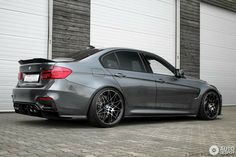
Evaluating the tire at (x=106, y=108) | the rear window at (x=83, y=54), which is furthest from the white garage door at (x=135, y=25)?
the tire at (x=106, y=108)

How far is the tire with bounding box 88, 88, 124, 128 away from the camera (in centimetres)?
594

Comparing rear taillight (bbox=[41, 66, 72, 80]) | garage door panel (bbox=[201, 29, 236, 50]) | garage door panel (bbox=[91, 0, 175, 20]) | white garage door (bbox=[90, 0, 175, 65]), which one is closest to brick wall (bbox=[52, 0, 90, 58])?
white garage door (bbox=[90, 0, 175, 65])

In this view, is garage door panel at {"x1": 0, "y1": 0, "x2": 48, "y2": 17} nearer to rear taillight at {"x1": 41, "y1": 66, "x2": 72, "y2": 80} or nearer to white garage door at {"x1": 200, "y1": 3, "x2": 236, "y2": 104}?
rear taillight at {"x1": 41, "y1": 66, "x2": 72, "y2": 80}

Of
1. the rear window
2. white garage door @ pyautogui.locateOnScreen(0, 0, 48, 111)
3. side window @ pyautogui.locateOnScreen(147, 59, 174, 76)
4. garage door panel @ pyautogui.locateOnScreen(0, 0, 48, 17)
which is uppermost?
garage door panel @ pyautogui.locateOnScreen(0, 0, 48, 17)

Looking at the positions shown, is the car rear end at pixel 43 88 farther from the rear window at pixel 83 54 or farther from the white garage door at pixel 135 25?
the white garage door at pixel 135 25

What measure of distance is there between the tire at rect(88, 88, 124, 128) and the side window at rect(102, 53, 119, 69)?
17.7 inches

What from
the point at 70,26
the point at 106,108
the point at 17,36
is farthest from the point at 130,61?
the point at 70,26

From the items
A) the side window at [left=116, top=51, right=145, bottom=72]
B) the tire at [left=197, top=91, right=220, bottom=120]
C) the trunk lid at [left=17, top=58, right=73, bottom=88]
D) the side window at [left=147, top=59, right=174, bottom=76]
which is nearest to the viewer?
the trunk lid at [left=17, top=58, right=73, bottom=88]

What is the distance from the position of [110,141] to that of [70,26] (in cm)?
660

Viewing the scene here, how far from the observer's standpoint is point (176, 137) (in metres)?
5.11

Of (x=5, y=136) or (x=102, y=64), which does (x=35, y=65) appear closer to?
(x=102, y=64)

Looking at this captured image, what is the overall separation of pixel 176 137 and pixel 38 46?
582cm

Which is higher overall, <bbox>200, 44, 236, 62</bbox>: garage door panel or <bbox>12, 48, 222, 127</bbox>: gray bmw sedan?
<bbox>200, 44, 236, 62</bbox>: garage door panel

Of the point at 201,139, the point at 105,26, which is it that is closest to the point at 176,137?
the point at 201,139
